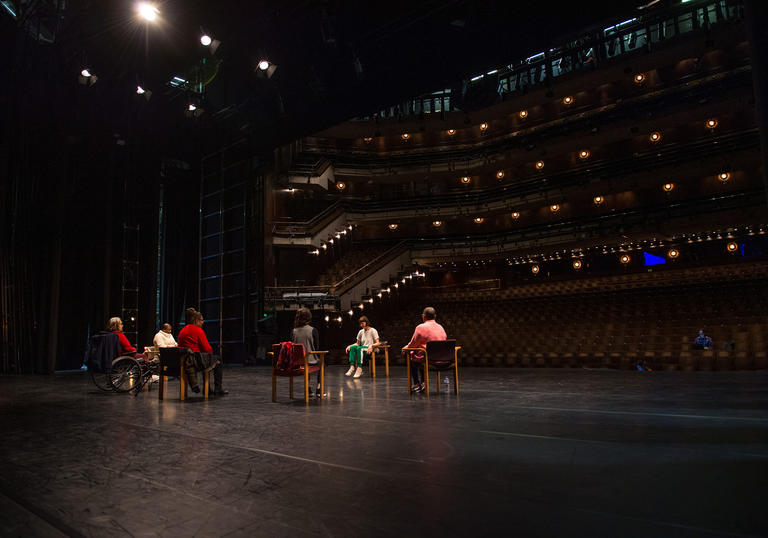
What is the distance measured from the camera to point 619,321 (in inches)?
579

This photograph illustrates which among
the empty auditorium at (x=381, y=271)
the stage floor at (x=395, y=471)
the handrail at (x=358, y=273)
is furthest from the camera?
the handrail at (x=358, y=273)

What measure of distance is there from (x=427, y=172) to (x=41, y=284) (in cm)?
1740

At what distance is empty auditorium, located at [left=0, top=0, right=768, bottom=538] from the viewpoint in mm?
2375

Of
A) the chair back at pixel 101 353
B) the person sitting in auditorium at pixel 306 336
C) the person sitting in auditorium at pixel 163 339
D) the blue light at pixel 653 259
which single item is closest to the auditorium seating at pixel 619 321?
the blue light at pixel 653 259

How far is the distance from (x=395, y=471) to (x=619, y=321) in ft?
46.6

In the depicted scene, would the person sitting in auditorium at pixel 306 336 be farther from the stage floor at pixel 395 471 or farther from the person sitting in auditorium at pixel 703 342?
the person sitting in auditorium at pixel 703 342

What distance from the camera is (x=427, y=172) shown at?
24.3 metres

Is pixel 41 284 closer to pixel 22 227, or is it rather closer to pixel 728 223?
pixel 22 227

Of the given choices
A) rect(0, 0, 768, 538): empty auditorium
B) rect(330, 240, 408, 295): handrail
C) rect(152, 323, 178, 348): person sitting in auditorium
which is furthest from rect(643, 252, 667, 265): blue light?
rect(152, 323, 178, 348): person sitting in auditorium

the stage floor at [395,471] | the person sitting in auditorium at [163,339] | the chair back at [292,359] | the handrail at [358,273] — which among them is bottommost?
the stage floor at [395,471]

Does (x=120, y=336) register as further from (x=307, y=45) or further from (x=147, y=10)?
(x=307, y=45)

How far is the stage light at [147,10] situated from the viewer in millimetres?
7570

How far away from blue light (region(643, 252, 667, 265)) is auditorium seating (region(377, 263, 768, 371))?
182 centimetres

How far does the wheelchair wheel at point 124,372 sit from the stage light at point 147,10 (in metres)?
5.61
